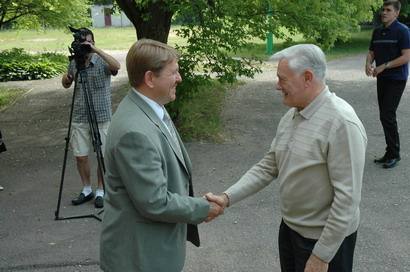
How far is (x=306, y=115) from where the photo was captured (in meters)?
2.47

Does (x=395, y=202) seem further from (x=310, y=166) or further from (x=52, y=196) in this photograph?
(x=52, y=196)

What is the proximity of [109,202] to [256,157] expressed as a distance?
200 inches

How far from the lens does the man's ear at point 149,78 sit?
2.34 m

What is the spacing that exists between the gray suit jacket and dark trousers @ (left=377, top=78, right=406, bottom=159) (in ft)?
15.2

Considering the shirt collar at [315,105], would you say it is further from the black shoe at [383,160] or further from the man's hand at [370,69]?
the black shoe at [383,160]

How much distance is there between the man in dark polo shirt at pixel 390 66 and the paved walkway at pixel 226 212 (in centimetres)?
44

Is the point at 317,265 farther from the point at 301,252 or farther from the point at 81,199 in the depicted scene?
the point at 81,199

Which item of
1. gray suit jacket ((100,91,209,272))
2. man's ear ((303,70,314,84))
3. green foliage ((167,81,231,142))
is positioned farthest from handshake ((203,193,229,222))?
green foliage ((167,81,231,142))

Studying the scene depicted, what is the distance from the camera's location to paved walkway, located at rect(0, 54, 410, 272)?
172 inches

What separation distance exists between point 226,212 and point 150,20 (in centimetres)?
428

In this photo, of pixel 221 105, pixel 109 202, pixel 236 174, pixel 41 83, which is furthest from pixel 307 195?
pixel 41 83

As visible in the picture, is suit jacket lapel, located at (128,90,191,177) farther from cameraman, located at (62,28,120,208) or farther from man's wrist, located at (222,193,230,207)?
cameraman, located at (62,28,120,208)

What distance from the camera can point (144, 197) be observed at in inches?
87.4

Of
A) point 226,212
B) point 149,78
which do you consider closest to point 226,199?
point 149,78
